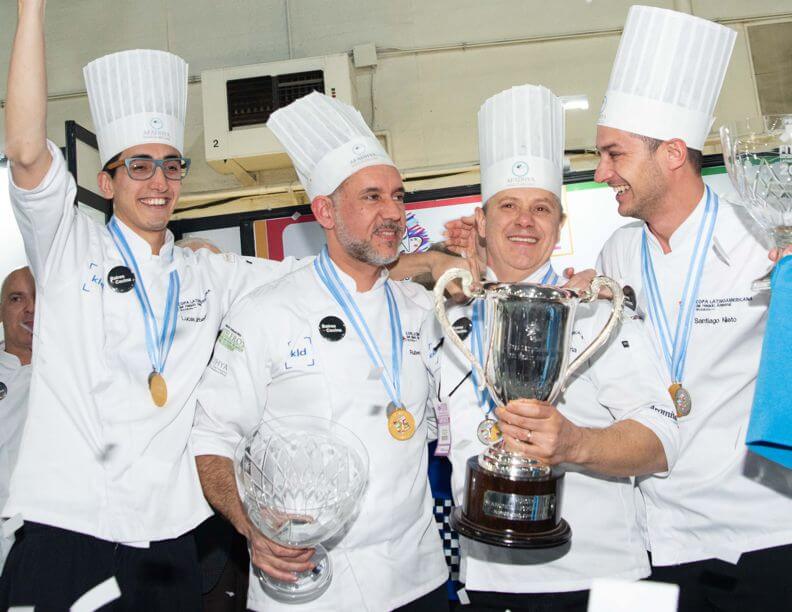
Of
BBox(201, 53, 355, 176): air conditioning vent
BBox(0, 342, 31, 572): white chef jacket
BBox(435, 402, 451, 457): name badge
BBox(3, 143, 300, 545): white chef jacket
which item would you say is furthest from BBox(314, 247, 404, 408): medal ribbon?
BBox(201, 53, 355, 176): air conditioning vent

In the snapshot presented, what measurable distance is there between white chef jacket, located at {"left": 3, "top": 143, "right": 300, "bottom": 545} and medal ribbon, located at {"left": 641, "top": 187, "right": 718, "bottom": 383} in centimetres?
123

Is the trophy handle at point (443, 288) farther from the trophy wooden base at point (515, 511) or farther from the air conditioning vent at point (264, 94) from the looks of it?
the air conditioning vent at point (264, 94)

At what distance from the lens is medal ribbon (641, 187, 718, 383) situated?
200 cm

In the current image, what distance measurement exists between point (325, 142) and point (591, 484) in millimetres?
1273

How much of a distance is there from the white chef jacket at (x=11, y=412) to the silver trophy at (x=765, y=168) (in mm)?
2719

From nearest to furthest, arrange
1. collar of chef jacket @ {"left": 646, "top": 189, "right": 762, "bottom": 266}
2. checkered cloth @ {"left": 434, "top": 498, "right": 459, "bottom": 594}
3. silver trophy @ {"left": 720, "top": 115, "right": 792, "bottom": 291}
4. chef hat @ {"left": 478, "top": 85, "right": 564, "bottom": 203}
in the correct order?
silver trophy @ {"left": 720, "top": 115, "right": 792, "bottom": 291} < collar of chef jacket @ {"left": 646, "top": 189, "right": 762, "bottom": 266} < chef hat @ {"left": 478, "top": 85, "right": 564, "bottom": 203} < checkered cloth @ {"left": 434, "top": 498, "right": 459, "bottom": 594}

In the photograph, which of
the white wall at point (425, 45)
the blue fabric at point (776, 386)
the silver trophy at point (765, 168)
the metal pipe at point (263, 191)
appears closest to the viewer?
the blue fabric at point (776, 386)

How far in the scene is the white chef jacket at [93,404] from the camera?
6.57 feet

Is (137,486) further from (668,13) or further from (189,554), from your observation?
(668,13)

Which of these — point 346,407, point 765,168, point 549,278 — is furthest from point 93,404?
point 765,168

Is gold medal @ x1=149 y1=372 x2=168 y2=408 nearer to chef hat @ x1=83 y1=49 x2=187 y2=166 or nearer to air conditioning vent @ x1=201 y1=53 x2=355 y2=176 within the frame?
chef hat @ x1=83 y1=49 x2=187 y2=166

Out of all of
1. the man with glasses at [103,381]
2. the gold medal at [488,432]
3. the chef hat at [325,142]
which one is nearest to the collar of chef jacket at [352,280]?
the chef hat at [325,142]

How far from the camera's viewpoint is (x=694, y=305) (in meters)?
2.03

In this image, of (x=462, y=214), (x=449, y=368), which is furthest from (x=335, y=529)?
(x=462, y=214)
